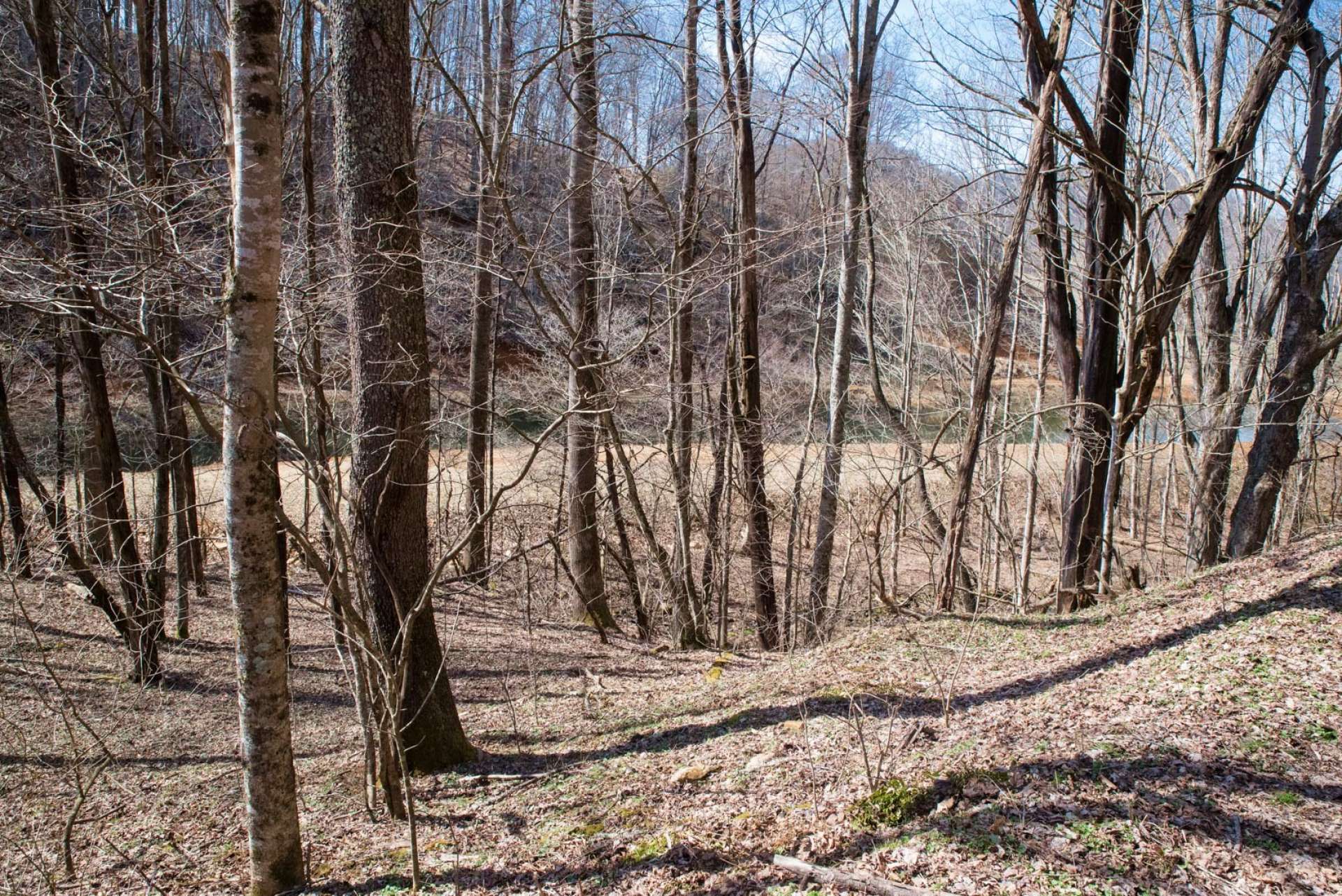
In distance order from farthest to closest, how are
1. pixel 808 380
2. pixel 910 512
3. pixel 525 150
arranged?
pixel 525 150, pixel 808 380, pixel 910 512

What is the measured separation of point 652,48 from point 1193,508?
10110mm

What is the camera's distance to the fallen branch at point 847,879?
10.2 feet

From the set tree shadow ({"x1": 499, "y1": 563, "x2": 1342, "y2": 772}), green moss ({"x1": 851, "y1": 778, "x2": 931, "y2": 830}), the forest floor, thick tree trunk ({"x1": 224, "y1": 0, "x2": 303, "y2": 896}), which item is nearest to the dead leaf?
the forest floor

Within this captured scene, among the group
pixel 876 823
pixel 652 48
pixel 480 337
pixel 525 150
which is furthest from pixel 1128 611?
pixel 525 150

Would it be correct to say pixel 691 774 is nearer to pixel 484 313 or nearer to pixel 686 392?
pixel 686 392

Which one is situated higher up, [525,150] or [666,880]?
[525,150]

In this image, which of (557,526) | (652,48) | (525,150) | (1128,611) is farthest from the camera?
(525,150)

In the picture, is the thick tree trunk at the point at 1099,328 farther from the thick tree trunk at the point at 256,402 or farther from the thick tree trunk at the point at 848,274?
the thick tree trunk at the point at 256,402

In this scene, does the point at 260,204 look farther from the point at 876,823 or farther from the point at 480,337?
the point at 480,337

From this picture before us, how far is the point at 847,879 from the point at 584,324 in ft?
18.7

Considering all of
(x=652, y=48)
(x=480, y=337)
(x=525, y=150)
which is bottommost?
(x=480, y=337)

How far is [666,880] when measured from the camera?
12.1 ft

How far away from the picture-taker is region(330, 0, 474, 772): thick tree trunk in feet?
17.3

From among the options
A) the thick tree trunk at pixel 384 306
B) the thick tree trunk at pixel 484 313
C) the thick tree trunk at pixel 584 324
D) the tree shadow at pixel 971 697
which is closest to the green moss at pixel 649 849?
the tree shadow at pixel 971 697
